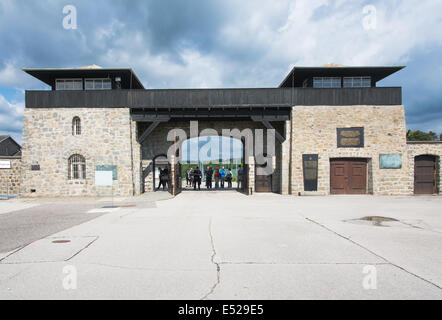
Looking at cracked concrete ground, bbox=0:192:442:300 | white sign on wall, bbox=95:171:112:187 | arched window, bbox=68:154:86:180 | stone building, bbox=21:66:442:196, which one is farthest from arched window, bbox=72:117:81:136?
cracked concrete ground, bbox=0:192:442:300

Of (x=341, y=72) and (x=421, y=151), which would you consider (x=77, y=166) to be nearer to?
(x=341, y=72)

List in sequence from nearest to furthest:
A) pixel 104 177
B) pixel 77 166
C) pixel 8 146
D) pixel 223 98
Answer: pixel 104 177 < pixel 223 98 < pixel 77 166 < pixel 8 146

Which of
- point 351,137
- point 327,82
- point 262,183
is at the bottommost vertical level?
point 262,183

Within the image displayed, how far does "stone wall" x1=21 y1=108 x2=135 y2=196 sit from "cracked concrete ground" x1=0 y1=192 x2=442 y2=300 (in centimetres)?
873

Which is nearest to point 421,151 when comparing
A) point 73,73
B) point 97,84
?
point 97,84

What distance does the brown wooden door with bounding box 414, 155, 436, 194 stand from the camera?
1580 cm

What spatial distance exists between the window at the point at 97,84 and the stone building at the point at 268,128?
6.87 ft

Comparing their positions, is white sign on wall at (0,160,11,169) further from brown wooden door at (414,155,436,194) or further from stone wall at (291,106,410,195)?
brown wooden door at (414,155,436,194)

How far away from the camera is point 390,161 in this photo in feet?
50.2

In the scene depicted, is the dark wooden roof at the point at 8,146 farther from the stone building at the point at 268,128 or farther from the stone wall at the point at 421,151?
the stone wall at the point at 421,151

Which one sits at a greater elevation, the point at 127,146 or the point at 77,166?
the point at 127,146

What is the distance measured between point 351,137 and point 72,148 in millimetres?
16924

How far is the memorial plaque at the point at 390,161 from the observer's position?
15297 millimetres
